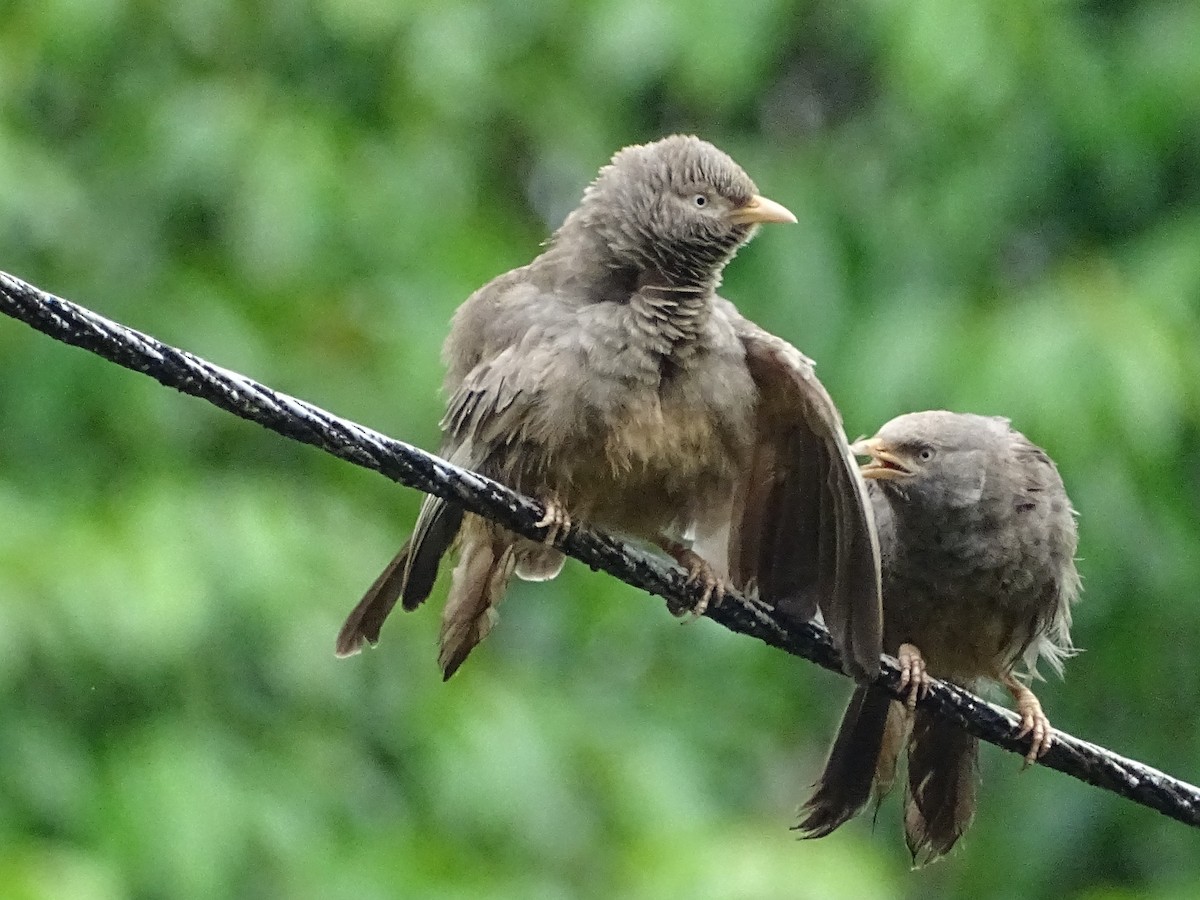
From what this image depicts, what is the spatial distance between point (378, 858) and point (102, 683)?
0.96m

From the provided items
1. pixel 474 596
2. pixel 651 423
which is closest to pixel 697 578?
pixel 651 423

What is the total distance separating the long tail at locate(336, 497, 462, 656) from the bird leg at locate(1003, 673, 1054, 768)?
129 cm

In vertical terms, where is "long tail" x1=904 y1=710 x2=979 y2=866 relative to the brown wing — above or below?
below

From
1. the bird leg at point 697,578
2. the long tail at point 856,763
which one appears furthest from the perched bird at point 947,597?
the bird leg at point 697,578

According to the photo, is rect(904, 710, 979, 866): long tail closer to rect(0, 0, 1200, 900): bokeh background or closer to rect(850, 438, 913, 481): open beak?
rect(850, 438, 913, 481): open beak

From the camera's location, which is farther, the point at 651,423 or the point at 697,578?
the point at 697,578

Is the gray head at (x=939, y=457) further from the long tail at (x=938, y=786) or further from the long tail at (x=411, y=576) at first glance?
the long tail at (x=411, y=576)

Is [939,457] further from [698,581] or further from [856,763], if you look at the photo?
[698,581]

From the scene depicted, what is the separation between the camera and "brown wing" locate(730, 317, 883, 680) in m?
4.37

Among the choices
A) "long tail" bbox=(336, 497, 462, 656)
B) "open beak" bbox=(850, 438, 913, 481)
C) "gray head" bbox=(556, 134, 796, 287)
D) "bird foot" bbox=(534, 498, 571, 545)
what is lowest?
"long tail" bbox=(336, 497, 462, 656)

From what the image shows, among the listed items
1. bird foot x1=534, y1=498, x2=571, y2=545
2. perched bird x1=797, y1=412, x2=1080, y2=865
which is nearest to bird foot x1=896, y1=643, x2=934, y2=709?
perched bird x1=797, y1=412, x2=1080, y2=865

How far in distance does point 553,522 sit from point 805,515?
71 centimetres

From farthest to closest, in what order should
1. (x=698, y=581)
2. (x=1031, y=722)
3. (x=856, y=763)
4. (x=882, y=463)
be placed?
(x=882, y=463), (x=856, y=763), (x=1031, y=722), (x=698, y=581)

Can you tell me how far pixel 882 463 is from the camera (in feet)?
17.0
